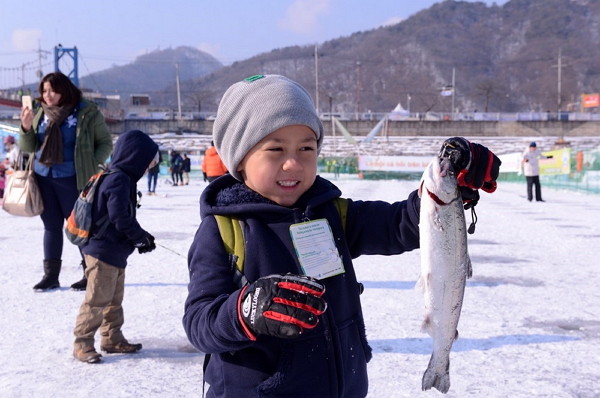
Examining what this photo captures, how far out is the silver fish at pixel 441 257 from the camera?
163 centimetres

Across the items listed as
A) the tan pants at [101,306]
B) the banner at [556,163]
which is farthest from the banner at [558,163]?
the tan pants at [101,306]

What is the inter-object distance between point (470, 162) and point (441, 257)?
27cm

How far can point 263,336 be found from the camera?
1.68 meters

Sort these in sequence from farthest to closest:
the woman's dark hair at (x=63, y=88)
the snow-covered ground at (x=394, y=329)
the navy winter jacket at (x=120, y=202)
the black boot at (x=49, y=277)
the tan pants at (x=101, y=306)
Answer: the black boot at (x=49, y=277) → the woman's dark hair at (x=63, y=88) → the navy winter jacket at (x=120, y=202) → the tan pants at (x=101, y=306) → the snow-covered ground at (x=394, y=329)

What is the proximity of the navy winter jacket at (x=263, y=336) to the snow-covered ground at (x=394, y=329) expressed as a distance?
1440 millimetres

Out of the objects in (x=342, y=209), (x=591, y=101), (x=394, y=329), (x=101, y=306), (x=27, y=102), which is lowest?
(x=394, y=329)

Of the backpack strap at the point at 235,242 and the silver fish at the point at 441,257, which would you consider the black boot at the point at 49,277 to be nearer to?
the backpack strap at the point at 235,242

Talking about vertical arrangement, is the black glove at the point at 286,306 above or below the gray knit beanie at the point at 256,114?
below

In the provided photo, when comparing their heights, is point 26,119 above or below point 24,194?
above

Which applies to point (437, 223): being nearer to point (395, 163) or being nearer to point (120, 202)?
point (120, 202)

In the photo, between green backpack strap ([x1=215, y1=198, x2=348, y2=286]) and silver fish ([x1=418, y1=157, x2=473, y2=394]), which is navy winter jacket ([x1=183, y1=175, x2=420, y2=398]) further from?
silver fish ([x1=418, y1=157, x2=473, y2=394])

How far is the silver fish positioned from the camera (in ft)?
5.34

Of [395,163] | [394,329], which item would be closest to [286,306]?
[394,329]

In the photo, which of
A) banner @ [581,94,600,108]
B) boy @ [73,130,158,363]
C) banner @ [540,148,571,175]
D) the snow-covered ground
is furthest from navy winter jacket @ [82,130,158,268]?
banner @ [581,94,600,108]
